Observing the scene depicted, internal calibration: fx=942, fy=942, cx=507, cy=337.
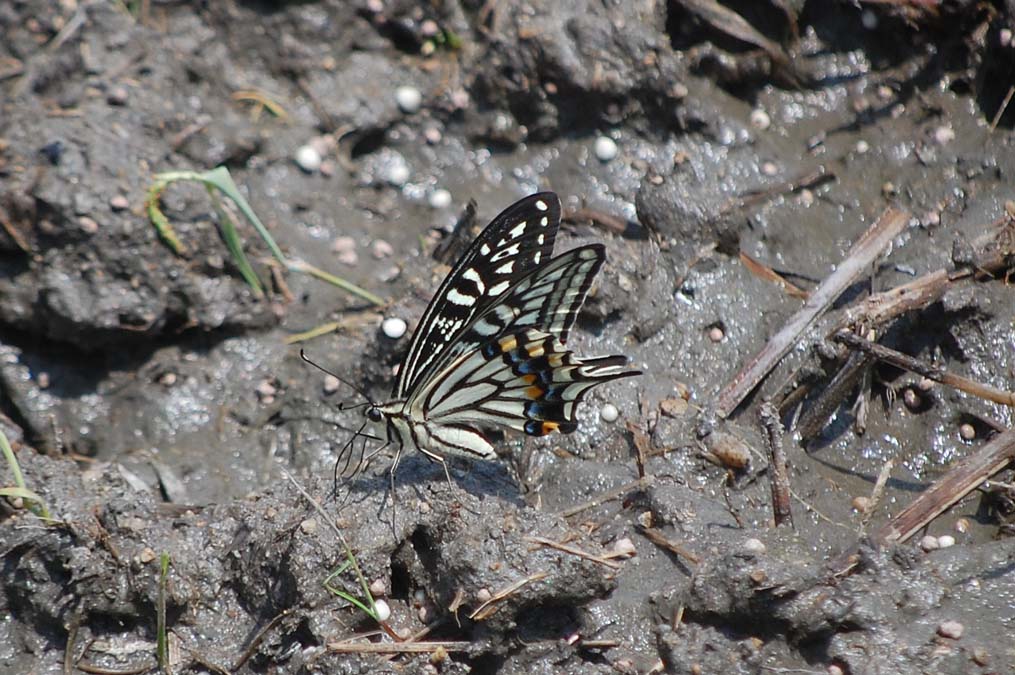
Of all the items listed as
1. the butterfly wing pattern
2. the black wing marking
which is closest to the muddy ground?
the butterfly wing pattern

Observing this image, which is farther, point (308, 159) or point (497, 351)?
point (308, 159)

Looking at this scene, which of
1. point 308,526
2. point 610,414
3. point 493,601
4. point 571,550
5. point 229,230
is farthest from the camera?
point 229,230

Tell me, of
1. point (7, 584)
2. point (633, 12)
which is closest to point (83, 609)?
point (7, 584)

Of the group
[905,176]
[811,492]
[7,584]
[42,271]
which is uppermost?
[905,176]

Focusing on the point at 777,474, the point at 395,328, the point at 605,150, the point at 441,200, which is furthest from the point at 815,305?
the point at 441,200

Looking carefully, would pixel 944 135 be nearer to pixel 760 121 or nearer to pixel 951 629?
pixel 760 121

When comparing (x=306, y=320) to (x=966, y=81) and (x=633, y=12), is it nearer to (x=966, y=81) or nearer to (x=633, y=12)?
(x=633, y=12)
